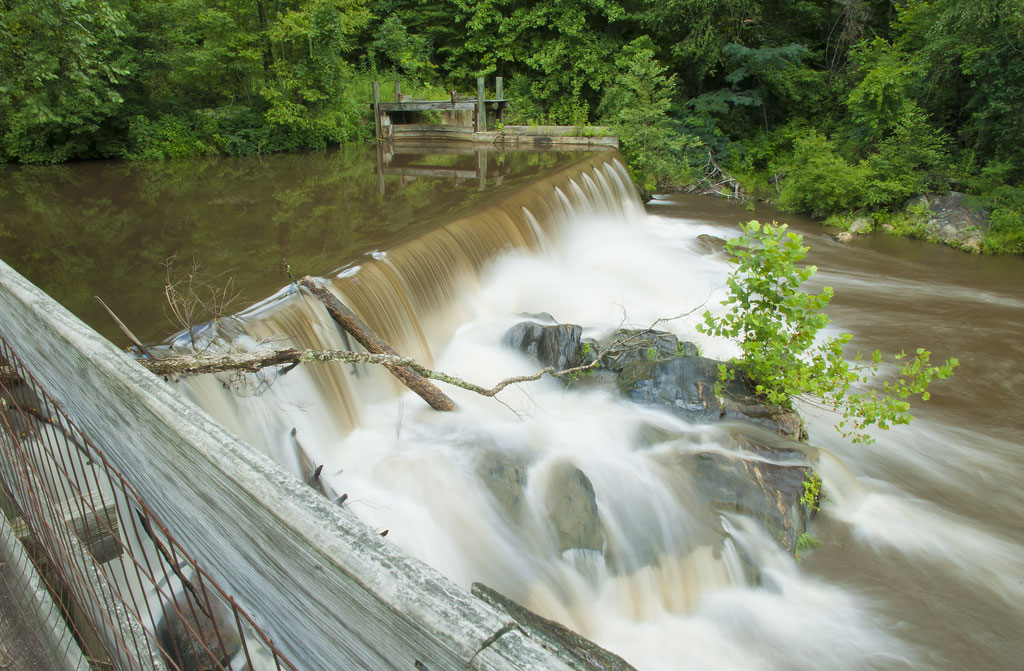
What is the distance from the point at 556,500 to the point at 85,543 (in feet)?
11.1

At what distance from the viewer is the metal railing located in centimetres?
188

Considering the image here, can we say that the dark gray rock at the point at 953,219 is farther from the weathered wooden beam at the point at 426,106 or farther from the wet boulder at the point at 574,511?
the weathered wooden beam at the point at 426,106

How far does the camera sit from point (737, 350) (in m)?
8.00

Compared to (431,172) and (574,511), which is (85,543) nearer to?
(574,511)

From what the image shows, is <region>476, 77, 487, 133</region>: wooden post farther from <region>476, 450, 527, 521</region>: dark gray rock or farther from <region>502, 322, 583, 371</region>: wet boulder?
<region>476, 450, 527, 521</region>: dark gray rock

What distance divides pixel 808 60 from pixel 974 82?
807cm

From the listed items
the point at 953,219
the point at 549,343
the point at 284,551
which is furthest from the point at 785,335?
the point at 953,219

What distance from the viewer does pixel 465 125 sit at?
20.7 metres

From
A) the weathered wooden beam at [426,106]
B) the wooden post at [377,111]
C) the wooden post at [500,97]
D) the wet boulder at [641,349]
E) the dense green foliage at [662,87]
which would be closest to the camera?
the wet boulder at [641,349]

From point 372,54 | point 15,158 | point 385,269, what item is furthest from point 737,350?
point 372,54

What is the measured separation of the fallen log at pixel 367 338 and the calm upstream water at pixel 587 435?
16 cm

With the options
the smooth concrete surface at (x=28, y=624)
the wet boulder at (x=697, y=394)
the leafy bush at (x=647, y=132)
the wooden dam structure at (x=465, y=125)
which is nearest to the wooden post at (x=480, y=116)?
the wooden dam structure at (x=465, y=125)

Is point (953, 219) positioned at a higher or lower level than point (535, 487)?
higher

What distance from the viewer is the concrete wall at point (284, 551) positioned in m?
0.86
